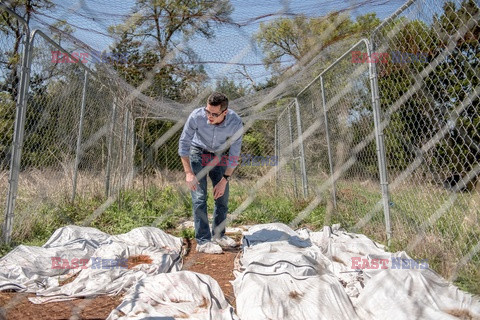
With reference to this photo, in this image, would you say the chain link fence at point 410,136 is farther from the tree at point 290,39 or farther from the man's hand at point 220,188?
the man's hand at point 220,188

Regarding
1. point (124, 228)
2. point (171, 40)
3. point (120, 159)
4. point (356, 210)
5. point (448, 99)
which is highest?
point (171, 40)

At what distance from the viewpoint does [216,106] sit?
2979mm

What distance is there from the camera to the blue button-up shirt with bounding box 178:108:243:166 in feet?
10.4

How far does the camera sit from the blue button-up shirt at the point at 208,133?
3180 mm

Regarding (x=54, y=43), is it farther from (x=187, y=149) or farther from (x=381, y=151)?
(x=381, y=151)

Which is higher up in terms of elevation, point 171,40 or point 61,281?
point 171,40

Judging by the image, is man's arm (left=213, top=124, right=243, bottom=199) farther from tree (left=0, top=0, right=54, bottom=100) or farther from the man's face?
tree (left=0, top=0, right=54, bottom=100)

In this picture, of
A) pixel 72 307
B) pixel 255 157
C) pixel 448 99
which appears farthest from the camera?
pixel 255 157

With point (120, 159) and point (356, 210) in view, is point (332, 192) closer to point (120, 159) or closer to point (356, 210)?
point (356, 210)

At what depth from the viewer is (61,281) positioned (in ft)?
7.55

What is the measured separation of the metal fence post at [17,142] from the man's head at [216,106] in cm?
155

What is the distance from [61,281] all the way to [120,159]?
2661 mm

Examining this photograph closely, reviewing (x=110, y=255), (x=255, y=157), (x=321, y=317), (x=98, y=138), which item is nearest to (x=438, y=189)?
(x=321, y=317)

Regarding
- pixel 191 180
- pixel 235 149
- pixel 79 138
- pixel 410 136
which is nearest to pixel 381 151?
pixel 410 136
